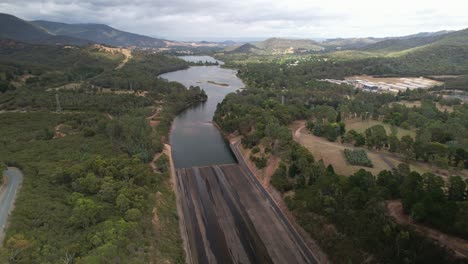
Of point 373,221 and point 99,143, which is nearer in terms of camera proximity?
point 373,221

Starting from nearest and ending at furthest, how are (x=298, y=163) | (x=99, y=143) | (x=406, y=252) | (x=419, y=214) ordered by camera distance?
(x=406, y=252), (x=419, y=214), (x=298, y=163), (x=99, y=143)

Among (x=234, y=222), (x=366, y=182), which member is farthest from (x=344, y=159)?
(x=234, y=222)

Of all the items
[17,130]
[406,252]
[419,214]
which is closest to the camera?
[406,252]

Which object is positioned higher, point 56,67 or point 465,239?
point 56,67

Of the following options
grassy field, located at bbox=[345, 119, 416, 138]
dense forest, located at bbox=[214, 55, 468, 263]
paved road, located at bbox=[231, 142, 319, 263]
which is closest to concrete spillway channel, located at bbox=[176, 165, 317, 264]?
paved road, located at bbox=[231, 142, 319, 263]

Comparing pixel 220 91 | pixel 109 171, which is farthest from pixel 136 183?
pixel 220 91

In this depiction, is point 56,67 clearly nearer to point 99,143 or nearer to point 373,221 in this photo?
point 99,143
